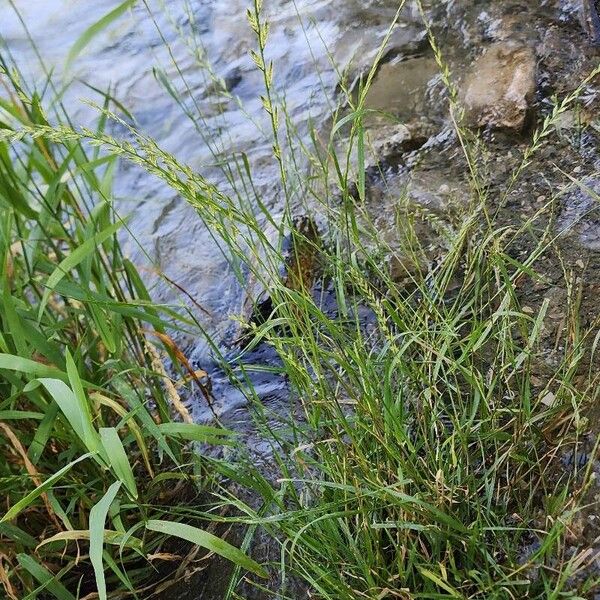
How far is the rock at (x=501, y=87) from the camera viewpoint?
9.91 feet

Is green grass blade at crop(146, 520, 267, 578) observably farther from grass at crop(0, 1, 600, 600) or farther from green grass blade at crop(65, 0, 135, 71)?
green grass blade at crop(65, 0, 135, 71)

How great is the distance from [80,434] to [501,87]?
249 cm

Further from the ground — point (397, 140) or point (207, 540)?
Result: point (397, 140)

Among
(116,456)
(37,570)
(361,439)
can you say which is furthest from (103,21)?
(37,570)

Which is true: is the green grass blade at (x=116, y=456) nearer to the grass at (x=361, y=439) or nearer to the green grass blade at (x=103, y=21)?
the grass at (x=361, y=439)

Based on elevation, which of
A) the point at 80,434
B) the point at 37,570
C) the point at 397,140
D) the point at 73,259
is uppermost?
the point at 73,259

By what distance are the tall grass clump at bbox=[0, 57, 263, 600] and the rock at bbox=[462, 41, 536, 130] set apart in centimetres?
172

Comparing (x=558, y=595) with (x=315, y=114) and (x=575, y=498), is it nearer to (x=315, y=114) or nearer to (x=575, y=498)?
(x=575, y=498)

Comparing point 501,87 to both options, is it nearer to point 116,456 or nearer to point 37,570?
point 116,456

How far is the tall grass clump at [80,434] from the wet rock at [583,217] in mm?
1321

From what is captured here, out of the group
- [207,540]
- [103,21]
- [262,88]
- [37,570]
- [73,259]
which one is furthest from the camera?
[262,88]

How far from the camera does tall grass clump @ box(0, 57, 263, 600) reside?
174 centimetres

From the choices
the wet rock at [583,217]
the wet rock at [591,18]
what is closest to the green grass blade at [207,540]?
the wet rock at [583,217]

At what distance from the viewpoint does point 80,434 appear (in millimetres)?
1614
